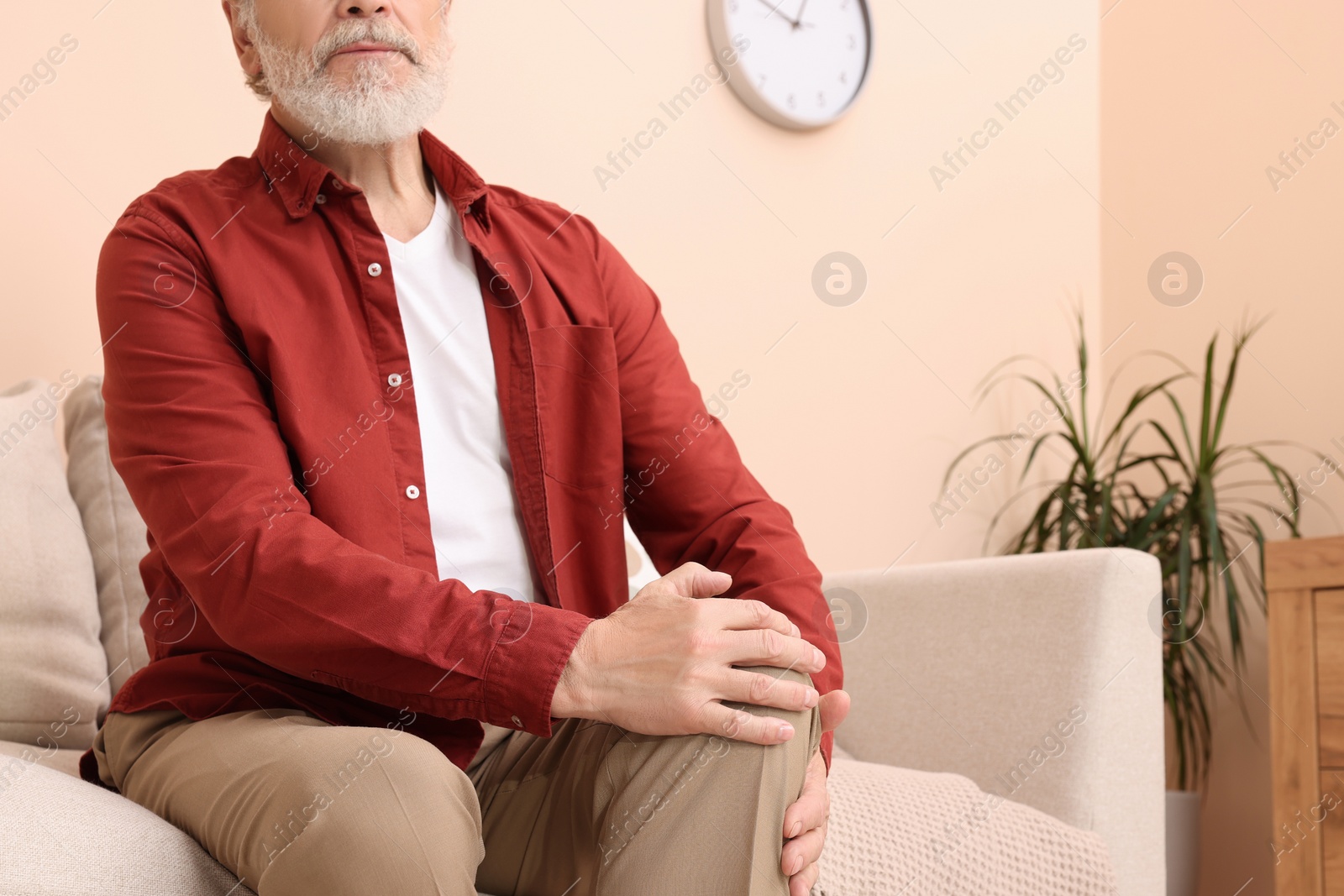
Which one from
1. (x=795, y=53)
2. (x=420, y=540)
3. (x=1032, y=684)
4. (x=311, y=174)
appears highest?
(x=795, y=53)

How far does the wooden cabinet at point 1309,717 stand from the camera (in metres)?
1.81

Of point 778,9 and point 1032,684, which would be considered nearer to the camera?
point 1032,684

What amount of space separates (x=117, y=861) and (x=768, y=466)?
1.78m

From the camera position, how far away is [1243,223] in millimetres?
2760

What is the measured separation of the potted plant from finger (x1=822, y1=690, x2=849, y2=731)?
5.13 ft

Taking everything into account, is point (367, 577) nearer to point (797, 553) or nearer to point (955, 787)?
point (797, 553)

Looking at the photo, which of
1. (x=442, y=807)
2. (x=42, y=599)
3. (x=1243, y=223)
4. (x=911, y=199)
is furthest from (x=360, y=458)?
(x=1243, y=223)

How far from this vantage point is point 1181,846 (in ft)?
7.98

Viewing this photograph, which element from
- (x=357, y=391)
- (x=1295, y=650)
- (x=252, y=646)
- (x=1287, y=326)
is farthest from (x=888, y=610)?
(x=1287, y=326)

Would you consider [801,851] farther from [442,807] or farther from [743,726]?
[442,807]

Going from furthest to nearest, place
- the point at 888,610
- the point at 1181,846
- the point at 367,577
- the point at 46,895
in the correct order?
the point at 1181,846 → the point at 888,610 → the point at 367,577 → the point at 46,895

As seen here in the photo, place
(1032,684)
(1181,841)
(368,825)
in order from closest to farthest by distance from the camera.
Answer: (368,825) < (1032,684) < (1181,841)

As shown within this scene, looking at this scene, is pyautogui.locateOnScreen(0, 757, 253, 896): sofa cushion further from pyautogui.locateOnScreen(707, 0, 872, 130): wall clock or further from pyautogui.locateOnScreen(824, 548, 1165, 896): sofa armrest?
pyautogui.locateOnScreen(707, 0, 872, 130): wall clock

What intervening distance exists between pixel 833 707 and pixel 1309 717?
1159mm
